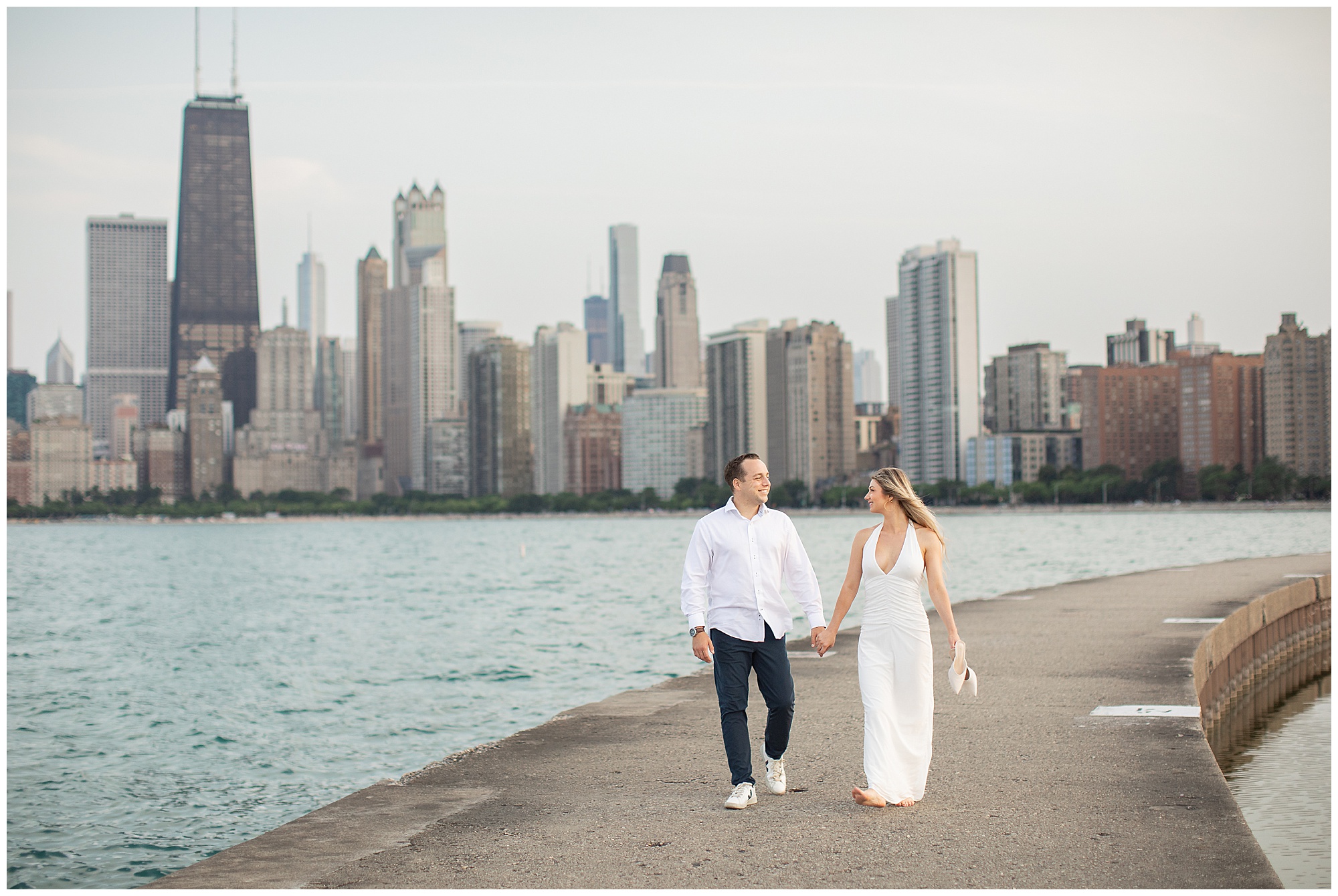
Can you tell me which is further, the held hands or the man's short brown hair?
the man's short brown hair

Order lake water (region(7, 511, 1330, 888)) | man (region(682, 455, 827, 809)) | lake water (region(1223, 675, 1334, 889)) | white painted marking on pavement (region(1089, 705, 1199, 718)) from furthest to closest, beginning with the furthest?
lake water (region(7, 511, 1330, 888)) < white painted marking on pavement (region(1089, 705, 1199, 718)) < lake water (region(1223, 675, 1334, 889)) < man (region(682, 455, 827, 809))

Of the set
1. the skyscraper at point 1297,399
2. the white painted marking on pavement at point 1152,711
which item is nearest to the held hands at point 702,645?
the white painted marking on pavement at point 1152,711

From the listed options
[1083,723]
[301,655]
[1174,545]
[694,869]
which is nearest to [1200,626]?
[1083,723]

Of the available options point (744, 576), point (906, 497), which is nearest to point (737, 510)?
point (744, 576)

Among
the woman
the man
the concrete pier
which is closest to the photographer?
the concrete pier

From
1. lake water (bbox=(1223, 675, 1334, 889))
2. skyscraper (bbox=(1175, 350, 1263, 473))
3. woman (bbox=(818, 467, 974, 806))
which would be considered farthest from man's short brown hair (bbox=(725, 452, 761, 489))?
skyscraper (bbox=(1175, 350, 1263, 473))

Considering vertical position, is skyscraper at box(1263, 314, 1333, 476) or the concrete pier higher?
skyscraper at box(1263, 314, 1333, 476)

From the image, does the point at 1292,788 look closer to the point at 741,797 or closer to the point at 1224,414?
the point at 741,797

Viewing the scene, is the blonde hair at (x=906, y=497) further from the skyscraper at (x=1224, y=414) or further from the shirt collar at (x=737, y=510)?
the skyscraper at (x=1224, y=414)

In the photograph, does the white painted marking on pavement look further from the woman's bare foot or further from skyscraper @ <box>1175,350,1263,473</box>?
skyscraper @ <box>1175,350,1263,473</box>
